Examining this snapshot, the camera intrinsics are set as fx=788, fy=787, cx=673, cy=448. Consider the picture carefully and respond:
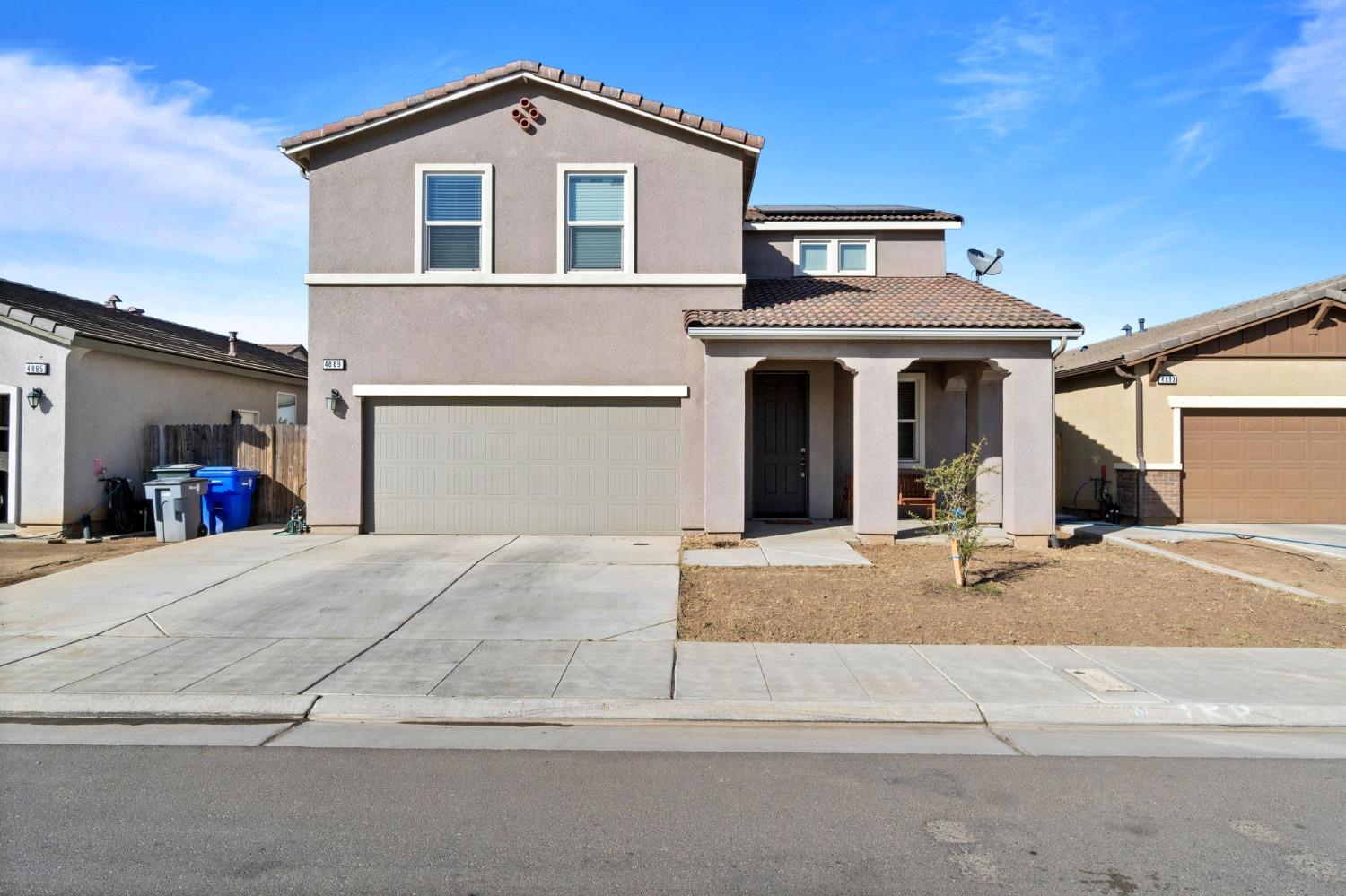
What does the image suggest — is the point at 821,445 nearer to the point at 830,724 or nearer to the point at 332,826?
the point at 830,724

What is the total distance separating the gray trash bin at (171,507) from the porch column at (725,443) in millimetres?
8381

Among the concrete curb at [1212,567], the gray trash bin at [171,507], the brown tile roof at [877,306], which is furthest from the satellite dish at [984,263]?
the gray trash bin at [171,507]

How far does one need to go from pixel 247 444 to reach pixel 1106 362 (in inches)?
653

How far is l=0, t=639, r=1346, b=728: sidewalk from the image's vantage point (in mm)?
5312

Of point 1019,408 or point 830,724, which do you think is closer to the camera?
point 830,724

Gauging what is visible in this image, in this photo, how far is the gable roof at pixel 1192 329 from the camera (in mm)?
14805

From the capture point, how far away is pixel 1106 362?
15.7 metres

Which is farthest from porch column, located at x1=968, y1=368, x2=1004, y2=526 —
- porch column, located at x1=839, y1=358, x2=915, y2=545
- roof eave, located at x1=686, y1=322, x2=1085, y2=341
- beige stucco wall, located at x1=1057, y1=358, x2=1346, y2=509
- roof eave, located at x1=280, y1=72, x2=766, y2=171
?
roof eave, located at x1=280, y1=72, x2=766, y2=171

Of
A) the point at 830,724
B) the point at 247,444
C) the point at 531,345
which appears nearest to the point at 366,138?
the point at 531,345

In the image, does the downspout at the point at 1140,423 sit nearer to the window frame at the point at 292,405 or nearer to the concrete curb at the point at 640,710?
the concrete curb at the point at 640,710

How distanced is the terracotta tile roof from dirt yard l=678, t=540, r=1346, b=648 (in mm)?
7780

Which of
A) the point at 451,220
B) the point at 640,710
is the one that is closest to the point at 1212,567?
the point at 640,710

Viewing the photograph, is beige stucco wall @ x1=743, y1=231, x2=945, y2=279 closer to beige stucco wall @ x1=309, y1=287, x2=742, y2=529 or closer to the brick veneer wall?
beige stucco wall @ x1=309, y1=287, x2=742, y2=529

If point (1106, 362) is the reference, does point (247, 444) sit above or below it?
below
